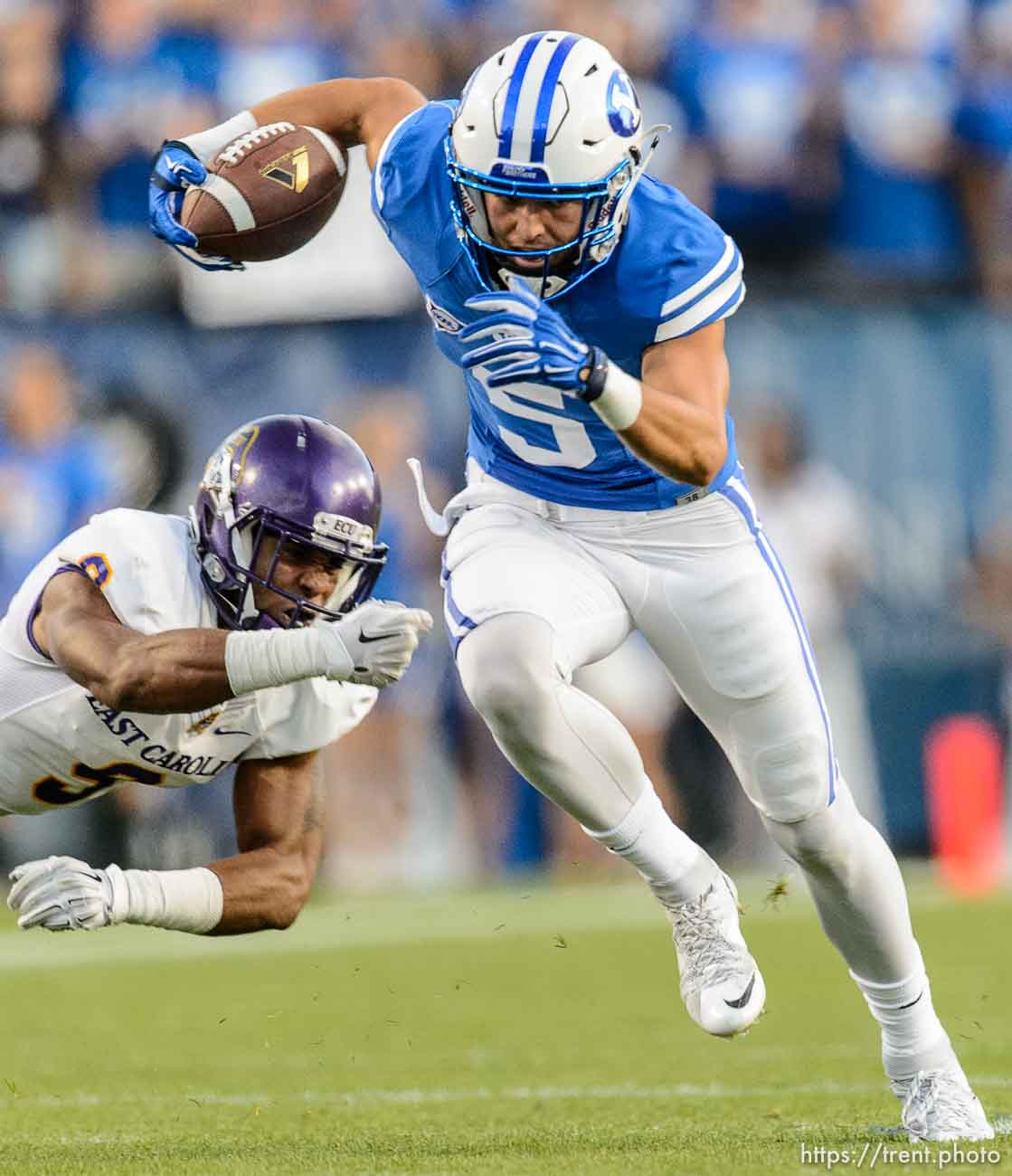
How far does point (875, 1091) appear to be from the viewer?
4.68m

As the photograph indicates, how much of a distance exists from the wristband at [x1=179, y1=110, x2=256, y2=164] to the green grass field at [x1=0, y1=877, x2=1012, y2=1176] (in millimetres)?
1996

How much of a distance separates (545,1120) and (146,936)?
4237 mm

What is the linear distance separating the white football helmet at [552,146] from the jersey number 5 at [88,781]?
48.5 inches

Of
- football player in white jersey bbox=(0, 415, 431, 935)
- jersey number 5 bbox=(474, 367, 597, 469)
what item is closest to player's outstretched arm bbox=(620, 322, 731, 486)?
jersey number 5 bbox=(474, 367, 597, 469)

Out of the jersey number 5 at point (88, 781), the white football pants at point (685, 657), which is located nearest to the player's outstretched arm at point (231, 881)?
the jersey number 5 at point (88, 781)

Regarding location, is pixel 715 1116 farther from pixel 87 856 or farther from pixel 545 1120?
pixel 87 856

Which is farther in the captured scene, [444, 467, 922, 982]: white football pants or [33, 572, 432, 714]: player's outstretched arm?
[444, 467, 922, 982]: white football pants

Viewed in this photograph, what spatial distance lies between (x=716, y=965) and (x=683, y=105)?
623 centimetres

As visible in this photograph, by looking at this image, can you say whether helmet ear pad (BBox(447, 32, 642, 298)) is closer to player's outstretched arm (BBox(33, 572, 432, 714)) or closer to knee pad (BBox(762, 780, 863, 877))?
player's outstretched arm (BBox(33, 572, 432, 714))

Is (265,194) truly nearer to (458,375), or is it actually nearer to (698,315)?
(698,315)

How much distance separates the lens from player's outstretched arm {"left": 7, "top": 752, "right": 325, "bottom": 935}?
12.2 feet

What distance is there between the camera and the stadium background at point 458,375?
903 cm

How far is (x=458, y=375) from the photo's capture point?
9.38 metres

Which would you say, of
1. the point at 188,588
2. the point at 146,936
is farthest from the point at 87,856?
the point at 188,588
